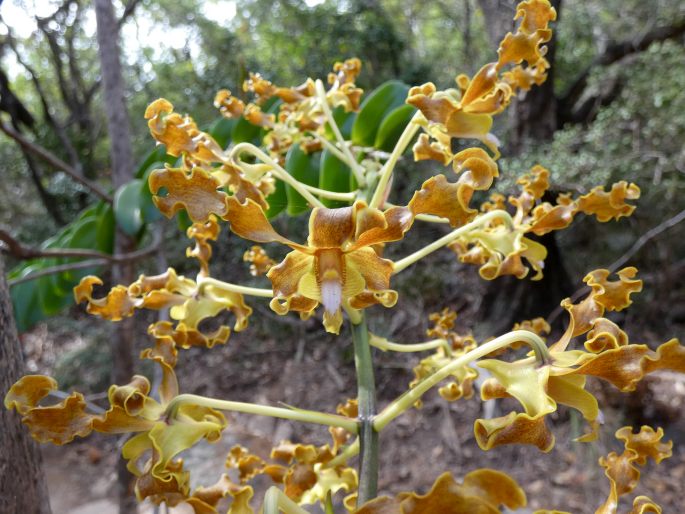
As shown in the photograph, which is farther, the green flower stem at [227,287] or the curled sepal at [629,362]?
the green flower stem at [227,287]

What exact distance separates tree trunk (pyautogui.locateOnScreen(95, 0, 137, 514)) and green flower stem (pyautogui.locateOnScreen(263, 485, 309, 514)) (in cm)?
94

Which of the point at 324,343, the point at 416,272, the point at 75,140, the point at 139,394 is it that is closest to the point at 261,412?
the point at 139,394

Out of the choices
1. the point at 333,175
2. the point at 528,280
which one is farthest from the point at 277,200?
the point at 528,280

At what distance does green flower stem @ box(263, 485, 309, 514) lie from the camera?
325 millimetres

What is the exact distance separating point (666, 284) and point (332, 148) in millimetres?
2143

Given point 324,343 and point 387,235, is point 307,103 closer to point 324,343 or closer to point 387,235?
point 387,235

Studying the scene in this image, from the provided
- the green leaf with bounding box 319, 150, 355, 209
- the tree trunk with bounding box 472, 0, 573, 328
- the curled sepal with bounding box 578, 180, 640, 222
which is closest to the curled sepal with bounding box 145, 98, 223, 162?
the green leaf with bounding box 319, 150, 355, 209

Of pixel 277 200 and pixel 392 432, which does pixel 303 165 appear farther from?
pixel 392 432

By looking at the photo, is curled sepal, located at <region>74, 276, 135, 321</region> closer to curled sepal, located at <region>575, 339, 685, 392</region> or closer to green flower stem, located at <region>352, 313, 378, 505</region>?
green flower stem, located at <region>352, 313, 378, 505</region>

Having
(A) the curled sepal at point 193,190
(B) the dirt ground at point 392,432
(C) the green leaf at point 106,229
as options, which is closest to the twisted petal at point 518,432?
(A) the curled sepal at point 193,190

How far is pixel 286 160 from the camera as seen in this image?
697mm

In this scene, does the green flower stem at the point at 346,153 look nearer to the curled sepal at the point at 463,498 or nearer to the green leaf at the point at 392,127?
the green leaf at the point at 392,127

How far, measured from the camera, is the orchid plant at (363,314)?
33 cm

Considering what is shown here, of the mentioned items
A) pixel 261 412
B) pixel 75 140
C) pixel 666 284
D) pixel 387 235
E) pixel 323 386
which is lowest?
pixel 323 386
